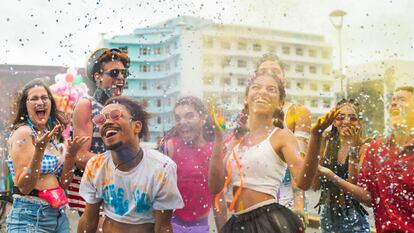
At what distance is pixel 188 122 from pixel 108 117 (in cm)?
90

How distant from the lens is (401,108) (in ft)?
11.1

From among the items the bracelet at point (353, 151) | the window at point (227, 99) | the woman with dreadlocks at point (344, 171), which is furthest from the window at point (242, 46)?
the bracelet at point (353, 151)

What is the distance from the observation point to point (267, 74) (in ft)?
10.4

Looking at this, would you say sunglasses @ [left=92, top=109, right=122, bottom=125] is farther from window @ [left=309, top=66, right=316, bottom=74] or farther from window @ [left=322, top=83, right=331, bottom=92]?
window @ [left=322, top=83, right=331, bottom=92]

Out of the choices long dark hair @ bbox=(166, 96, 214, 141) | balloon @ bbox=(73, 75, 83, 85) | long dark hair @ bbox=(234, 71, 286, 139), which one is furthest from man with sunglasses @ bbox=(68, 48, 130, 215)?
balloon @ bbox=(73, 75, 83, 85)

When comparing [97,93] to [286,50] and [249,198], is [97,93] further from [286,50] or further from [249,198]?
[286,50]

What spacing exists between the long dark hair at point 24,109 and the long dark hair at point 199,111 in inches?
33.5

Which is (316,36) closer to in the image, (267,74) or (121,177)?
Answer: (267,74)

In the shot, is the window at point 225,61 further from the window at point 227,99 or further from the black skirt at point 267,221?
the black skirt at point 267,221

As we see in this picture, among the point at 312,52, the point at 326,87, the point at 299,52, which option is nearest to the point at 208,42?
the point at 299,52

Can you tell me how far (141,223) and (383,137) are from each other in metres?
1.57

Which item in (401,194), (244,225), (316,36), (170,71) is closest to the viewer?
(244,225)

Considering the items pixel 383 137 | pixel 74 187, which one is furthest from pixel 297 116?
pixel 74 187

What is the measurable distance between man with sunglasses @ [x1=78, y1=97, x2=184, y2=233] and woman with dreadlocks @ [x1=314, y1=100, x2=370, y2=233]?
1.41m
